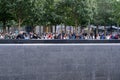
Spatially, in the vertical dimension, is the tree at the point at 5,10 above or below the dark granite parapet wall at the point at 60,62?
above

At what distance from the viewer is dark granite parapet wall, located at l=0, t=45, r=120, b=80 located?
29.6 feet

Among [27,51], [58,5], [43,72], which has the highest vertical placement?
[58,5]

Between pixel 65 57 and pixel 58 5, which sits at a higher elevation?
pixel 58 5

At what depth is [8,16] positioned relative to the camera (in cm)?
3328

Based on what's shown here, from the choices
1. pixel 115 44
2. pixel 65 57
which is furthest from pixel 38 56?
pixel 115 44

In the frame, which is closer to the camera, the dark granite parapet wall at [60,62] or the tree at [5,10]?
the dark granite parapet wall at [60,62]

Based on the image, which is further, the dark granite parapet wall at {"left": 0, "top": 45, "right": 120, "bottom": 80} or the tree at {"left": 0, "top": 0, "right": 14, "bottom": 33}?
the tree at {"left": 0, "top": 0, "right": 14, "bottom": 33}

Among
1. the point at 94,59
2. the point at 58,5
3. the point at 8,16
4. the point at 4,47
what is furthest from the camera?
the point at 58,5

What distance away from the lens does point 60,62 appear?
30.5 ft

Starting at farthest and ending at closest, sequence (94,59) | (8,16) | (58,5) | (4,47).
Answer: (58,5)
(8,16)
(94,59)
(4,47)

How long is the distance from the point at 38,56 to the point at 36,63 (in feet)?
0.71

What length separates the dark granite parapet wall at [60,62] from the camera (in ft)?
29.6

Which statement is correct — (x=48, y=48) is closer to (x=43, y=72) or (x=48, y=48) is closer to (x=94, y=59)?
(x=43, y=72)

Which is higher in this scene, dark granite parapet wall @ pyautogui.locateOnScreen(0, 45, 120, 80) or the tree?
the tree
